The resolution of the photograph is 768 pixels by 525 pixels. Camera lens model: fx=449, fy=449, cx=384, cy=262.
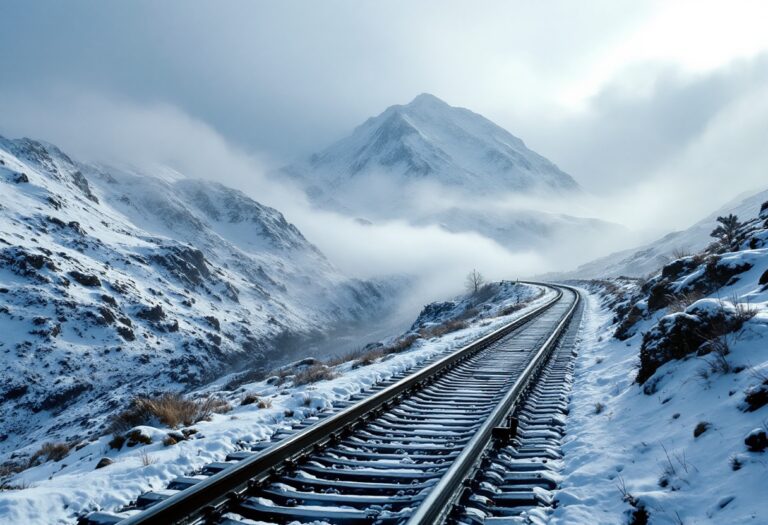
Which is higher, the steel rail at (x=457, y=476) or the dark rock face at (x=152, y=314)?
the dark rock face at (x=152, y=314)

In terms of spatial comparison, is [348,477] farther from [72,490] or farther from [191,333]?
[191,333]

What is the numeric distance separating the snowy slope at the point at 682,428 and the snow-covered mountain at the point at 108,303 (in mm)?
36566

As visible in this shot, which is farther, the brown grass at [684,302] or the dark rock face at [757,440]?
the brown grass at [684,302]

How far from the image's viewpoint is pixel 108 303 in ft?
258

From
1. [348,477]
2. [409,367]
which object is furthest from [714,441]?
[409,367]

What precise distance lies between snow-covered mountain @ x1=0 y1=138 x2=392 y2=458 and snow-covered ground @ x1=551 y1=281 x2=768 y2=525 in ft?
120

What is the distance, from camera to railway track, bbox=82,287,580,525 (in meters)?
3.69

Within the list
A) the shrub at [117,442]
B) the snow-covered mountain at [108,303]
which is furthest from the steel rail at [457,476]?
the snow-covered mountain at [108,303]

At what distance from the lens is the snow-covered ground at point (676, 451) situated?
346 cm

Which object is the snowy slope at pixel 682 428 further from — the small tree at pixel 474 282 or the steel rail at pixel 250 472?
the small tree at pixel 474 282

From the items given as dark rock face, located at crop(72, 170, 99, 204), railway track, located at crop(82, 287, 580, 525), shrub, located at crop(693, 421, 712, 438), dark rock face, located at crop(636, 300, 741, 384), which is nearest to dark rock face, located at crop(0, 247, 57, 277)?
dark rock face, located at crop(72, 170, 99, 204)

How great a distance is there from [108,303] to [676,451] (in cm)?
9013

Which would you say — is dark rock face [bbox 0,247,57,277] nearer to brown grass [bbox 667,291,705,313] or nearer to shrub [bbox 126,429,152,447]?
shrub [bbox 126,429,152,447]

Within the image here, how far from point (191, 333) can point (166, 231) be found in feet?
264
